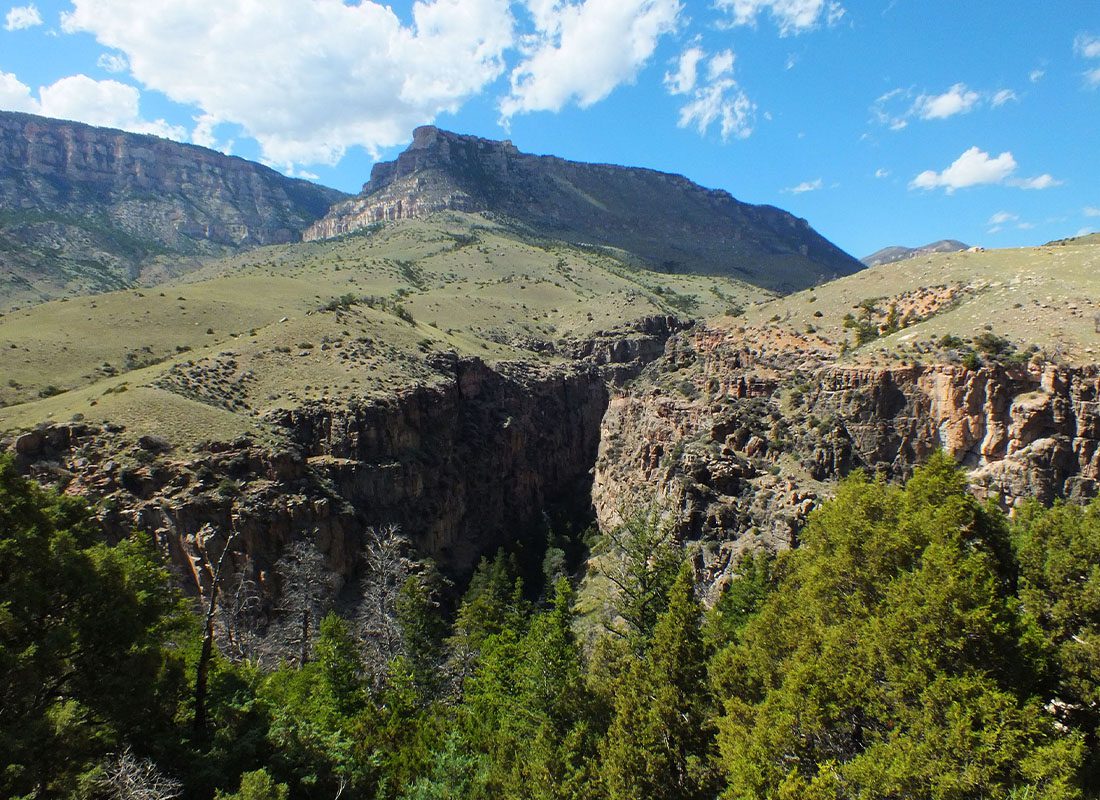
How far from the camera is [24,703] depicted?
12.2 metres

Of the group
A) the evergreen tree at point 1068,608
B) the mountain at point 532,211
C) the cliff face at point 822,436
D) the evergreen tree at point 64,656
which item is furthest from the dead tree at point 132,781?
the mountain at point 532,211

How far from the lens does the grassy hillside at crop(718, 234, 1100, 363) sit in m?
36.9

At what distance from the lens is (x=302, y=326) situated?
63281 mm

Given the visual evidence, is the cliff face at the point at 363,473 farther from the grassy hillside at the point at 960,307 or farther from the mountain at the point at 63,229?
the mountain at the point at 63,229

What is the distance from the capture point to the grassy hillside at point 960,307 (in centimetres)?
3694

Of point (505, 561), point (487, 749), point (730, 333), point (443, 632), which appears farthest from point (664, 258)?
point (487, 749)

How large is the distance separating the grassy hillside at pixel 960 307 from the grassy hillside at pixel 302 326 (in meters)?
24.5

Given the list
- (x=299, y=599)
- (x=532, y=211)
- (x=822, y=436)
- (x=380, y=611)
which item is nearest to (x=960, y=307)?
(x=822, y=436)

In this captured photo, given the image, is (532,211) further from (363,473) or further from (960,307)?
(960,307)

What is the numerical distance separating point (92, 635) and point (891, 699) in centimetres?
1719

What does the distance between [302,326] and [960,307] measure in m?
57.6

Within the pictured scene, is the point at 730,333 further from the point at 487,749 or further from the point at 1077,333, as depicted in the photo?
the point at 487,749

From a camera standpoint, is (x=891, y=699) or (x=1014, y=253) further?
(x=1014, y=253)

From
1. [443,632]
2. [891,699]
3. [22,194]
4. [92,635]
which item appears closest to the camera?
[891,699]
